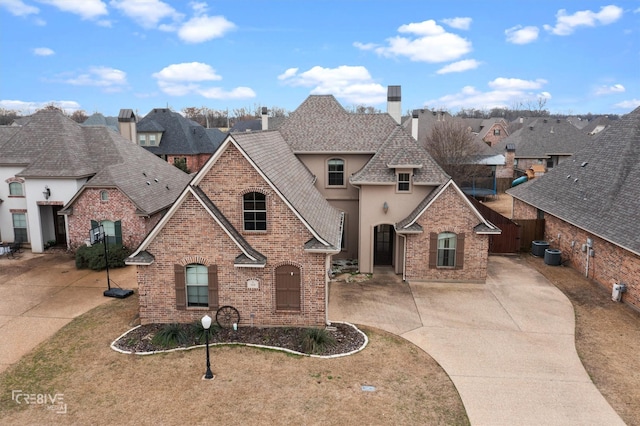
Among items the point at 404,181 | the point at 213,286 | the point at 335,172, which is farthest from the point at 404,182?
the point at 213,286

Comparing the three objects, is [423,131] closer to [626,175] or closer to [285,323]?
[626,175]

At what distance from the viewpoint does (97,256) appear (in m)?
21.8

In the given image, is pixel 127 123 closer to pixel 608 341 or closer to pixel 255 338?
pixel 255 338

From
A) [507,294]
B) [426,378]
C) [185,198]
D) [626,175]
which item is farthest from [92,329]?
[626,175]

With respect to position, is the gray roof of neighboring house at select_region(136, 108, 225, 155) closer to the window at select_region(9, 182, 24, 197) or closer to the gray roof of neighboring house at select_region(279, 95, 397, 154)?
the window at select_region(9, 182, 24, 197)

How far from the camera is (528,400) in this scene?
11125 mm

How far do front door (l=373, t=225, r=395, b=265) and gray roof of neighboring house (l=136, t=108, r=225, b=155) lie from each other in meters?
31.5

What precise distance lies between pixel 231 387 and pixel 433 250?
37.9 ft

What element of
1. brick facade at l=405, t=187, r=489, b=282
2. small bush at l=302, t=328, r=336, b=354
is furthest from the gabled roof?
small bush at l=302, t=328, r=336, b=354

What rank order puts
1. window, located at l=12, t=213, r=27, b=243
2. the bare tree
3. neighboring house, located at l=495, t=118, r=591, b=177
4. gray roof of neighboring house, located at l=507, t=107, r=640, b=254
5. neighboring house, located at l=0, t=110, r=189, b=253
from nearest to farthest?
gray roof of neighboring house, located at l=507, t=107, r=640, b=254 → neighboring house, located at l=0, t=110, r=189, b=253 → window, located at l=12, t=213, r=27, b=243 → the bare tree → neighboring house, located at l=495, t=118, r=591, b=177

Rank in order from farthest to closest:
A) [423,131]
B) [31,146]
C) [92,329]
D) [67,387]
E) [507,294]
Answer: [423,131] → [31,146] → [507,294] → [92,329] → [67,387]

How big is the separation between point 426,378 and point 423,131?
4763cm

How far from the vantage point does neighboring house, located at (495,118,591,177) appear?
49791 mm

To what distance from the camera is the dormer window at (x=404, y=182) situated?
20792mm
